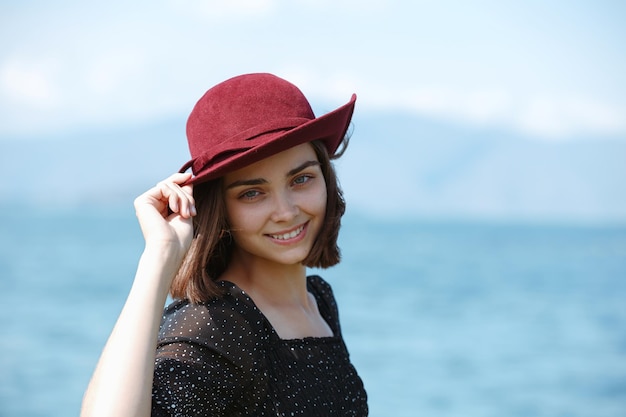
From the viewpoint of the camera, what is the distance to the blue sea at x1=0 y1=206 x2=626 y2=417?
1154cm

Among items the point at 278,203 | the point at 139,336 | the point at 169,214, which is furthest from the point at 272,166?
the point at 139,336

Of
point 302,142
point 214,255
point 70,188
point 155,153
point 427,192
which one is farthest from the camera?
point 155,153

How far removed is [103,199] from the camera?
114188 millimetres

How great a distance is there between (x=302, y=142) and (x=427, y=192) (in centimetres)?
14874

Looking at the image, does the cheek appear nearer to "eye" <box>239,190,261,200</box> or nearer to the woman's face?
the woman's face

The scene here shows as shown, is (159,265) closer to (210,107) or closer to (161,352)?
(161,352)

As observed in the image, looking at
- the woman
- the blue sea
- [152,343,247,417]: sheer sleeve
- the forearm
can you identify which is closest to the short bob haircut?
the woman

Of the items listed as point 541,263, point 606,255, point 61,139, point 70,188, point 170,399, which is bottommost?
point 170,399

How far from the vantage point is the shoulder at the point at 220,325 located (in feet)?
7.65

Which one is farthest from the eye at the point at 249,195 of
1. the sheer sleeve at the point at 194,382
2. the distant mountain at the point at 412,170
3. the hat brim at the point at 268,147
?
the distant mountain at the point at 412,170

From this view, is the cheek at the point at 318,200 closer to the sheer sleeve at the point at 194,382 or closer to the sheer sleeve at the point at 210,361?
the sheer sleeve at the point at 210,361

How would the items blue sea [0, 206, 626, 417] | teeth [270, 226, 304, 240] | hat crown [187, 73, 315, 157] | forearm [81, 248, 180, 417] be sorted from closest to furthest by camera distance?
forearm [81, 248, 180, 417]
hat crown [187, 73, 315, 157]
teeth [270, 226, 304, 240]
blue sea [0, 206, 626, 417]

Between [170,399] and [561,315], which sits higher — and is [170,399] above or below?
below

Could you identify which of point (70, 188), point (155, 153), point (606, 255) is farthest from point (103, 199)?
point (606, 255)
